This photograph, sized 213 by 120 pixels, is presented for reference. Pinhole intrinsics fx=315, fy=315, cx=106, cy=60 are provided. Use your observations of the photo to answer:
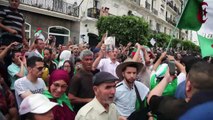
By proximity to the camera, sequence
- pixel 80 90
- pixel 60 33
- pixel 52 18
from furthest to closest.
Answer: pixel 60 33 → pixel 52 18 → pixel 80 90

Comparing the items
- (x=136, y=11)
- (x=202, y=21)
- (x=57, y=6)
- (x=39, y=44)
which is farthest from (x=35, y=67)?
(x=136, y=11)

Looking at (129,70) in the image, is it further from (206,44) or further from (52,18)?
(52,18)

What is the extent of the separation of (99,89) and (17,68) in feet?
7.08

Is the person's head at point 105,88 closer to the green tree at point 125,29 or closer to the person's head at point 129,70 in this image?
Result: the person's head at point 129,70

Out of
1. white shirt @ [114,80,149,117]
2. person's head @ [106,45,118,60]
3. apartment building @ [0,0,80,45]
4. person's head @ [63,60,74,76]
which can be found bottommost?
white shirt @ [114,80,149,117]

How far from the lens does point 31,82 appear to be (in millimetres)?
3902

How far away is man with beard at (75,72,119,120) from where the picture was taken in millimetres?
2820

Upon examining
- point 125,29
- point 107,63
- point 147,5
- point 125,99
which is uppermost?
point 147,5

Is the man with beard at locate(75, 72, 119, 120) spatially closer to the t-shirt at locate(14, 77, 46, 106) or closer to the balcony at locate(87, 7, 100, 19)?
the t-shirt at locate(14, 77, 46, 106)

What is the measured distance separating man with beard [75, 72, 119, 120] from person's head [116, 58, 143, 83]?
838 millimetres

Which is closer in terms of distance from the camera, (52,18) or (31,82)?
(31,82)

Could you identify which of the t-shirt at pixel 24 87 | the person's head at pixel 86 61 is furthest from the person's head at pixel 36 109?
the person's head at pixel 86 61

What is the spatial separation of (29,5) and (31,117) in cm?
1695

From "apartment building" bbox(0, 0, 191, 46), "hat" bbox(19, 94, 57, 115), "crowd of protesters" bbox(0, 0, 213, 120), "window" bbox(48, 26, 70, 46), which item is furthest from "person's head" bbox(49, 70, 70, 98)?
"window" bbox(48, 26, 70, 46)
